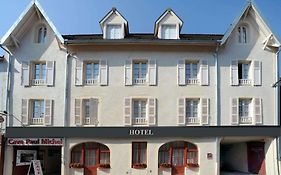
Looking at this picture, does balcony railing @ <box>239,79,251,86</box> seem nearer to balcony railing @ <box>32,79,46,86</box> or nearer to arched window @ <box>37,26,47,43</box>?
balcony railing @ <box>32,79,46,86</box>

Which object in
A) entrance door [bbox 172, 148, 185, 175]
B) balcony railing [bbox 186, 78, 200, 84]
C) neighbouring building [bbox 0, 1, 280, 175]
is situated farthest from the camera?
balcony railing [bbox 186, 78, 200, 84]

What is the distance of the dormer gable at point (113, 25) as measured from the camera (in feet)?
59.9

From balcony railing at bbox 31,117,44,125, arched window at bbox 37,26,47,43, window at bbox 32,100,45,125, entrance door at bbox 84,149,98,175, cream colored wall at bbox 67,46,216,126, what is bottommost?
entrance door at bbox 84,149,98,175

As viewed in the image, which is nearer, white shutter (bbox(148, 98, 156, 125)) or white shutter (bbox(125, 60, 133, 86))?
white shutter (bbox(148, 98, 156, 125))

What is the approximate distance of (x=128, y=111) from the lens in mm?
17453

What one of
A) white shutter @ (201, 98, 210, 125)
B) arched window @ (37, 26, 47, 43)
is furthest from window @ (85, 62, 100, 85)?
white shutter @ (201, 98, 210, 125)

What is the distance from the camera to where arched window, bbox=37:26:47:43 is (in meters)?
18.3


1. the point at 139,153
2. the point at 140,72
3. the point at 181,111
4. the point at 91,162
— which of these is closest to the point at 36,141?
the point at 91,162

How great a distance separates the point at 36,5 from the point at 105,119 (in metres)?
7.99

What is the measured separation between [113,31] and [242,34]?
8.10 meters

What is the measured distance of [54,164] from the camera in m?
20.8

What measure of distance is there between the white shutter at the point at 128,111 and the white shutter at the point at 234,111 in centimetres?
608

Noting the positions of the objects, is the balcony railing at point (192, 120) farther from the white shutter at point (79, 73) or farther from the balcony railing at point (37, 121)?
the balcony railing at point (37, 121)

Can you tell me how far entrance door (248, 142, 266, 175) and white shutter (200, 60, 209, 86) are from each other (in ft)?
17.4
